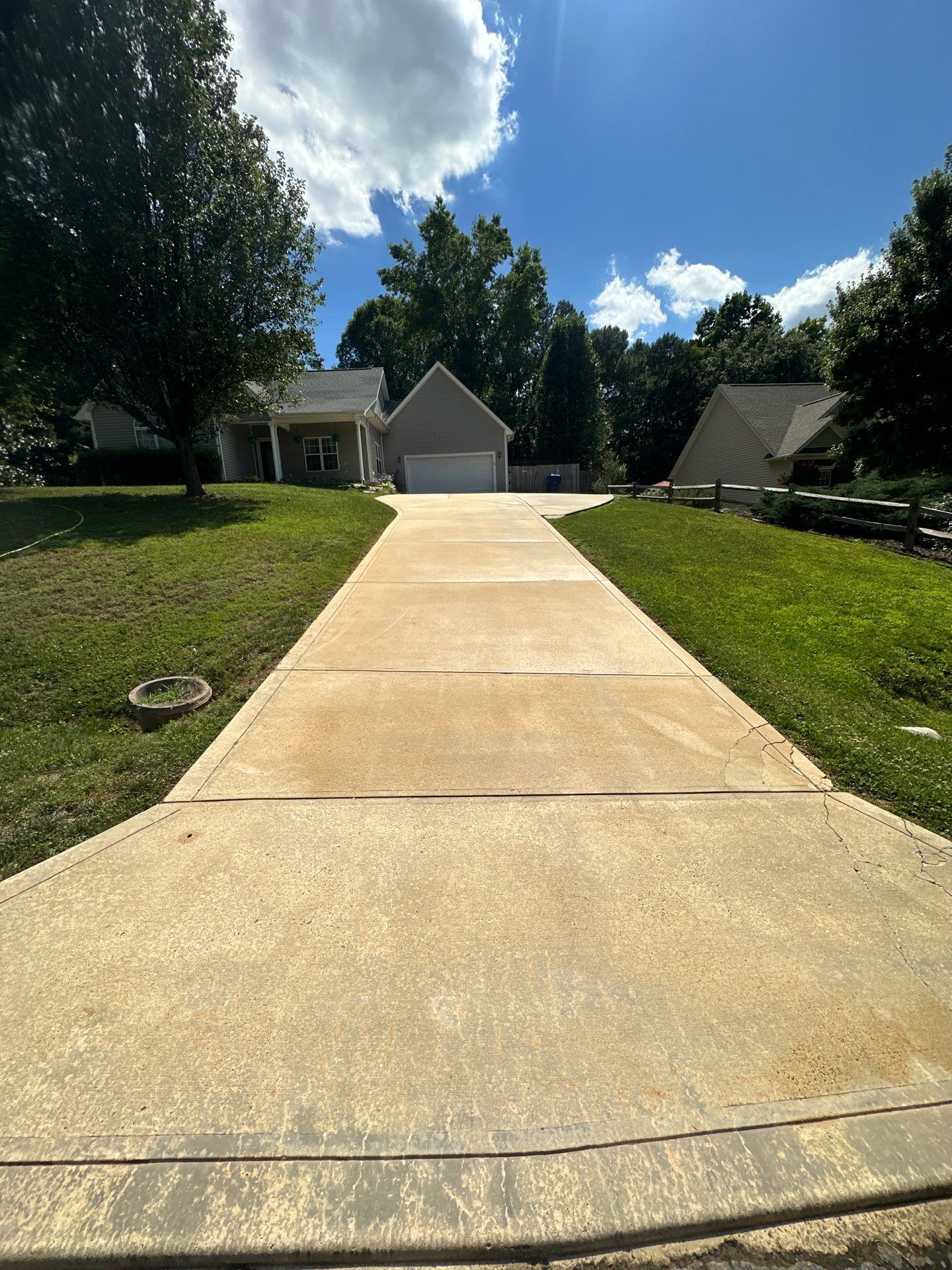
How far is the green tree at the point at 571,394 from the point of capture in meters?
35.6

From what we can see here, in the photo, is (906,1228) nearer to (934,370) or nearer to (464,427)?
(934,370)

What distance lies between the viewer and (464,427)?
89.7 ft

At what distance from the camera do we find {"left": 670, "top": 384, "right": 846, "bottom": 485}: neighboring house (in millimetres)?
23469

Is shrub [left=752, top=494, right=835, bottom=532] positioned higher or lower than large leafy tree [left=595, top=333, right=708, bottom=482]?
lower

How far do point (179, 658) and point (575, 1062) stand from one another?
15.3ft

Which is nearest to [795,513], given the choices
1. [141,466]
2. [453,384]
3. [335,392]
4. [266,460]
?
[453,384]

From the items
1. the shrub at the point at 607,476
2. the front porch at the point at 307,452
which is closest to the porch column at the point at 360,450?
the front porch at the point at 307,452

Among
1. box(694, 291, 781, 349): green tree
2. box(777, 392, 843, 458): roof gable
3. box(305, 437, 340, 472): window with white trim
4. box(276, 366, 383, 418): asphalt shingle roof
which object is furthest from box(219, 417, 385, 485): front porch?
box(694, 291, 781, 349): green tree

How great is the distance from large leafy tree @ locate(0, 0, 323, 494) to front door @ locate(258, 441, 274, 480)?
10.0m

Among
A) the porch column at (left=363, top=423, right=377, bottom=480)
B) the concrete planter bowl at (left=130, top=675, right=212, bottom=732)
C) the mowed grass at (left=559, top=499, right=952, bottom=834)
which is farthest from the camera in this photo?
the porch column at (left=363, top=423, right=377, bottom=480)

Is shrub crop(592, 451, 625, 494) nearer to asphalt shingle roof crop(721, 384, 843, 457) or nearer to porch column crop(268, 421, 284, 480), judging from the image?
asphalt shingle roof crop(721, 384, 843, 457)

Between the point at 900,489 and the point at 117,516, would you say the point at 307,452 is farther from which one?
the point at 900,489

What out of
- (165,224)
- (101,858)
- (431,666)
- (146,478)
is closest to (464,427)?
(146,478)

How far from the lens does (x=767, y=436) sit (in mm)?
25406
